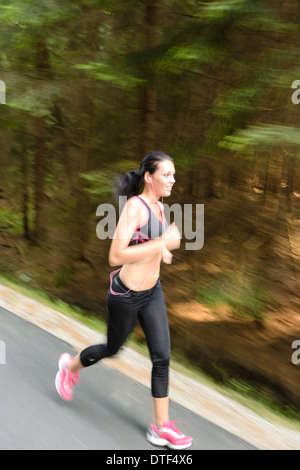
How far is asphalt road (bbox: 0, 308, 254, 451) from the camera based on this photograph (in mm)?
3885

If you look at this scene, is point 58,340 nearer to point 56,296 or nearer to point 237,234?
point 237,234

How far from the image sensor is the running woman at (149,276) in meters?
3.61

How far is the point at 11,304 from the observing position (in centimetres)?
683

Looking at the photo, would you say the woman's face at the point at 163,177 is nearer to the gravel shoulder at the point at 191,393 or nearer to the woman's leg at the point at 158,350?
the woman's leg at the point at 158,350

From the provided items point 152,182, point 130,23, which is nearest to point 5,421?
point 152,182

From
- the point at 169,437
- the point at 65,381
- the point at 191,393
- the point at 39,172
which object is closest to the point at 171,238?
the point at 169,437

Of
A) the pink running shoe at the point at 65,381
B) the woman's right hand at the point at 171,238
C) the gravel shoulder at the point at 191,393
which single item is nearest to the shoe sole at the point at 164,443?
the gravel shoulder at the point at 191,393

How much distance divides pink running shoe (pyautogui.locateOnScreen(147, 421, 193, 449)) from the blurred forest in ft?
8.88

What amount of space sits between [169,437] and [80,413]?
0.82 meters

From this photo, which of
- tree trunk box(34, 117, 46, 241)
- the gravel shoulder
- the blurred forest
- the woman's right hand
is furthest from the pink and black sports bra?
tree trunk box(34, 117, 46, 241)

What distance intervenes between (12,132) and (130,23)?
607 cm

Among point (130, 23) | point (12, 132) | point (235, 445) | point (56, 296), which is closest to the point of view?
point (235, 445)

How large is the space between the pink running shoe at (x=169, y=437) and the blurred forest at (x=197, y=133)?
2706 mm

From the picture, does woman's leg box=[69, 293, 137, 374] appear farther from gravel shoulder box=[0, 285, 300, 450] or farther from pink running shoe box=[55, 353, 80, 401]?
gravel shoulder box=[0, 285, 300, 450]
